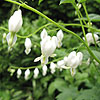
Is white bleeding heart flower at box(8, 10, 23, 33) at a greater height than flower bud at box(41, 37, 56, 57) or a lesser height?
greater

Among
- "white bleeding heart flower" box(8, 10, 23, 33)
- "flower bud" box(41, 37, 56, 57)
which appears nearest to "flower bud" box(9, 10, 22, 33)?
"white bleeding heart flower" box(8, 10, 23, 33)

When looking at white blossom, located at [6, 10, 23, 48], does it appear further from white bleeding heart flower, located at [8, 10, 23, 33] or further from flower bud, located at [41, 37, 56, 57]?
flower bud, located at [41, 37, 56, 57]

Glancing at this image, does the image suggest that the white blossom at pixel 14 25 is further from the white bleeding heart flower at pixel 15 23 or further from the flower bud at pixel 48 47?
the flower bud at pixel 48 47

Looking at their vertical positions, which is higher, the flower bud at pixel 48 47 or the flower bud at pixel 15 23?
the flower bud at pixel 15 23

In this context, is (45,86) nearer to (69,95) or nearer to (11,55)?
(11,55)

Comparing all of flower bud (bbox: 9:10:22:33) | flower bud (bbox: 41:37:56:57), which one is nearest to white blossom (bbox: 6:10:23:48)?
flower bud (bbox: 9:10:22:33)

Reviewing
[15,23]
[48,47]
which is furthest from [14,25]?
[48,47]

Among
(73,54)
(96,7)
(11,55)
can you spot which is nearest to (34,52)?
(11,55)

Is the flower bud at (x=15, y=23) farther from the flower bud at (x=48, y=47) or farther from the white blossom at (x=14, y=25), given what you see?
the flower bud at (x=48, y=47)

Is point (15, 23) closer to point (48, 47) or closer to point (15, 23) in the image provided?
point (15, 23)

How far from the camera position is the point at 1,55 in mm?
2438

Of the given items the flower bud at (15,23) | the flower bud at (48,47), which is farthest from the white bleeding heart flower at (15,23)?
the flower bud at (48,47)

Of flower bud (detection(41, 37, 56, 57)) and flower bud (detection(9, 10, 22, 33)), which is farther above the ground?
flower bud (detection(9, 10, 22, 33))

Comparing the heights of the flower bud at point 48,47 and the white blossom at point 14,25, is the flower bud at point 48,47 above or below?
below
